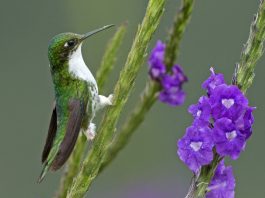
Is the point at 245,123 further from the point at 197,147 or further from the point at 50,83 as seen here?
the point at 50,83

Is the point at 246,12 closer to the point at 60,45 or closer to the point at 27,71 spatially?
the point at 27,71

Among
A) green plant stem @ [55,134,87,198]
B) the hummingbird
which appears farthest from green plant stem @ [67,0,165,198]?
the hummingbird

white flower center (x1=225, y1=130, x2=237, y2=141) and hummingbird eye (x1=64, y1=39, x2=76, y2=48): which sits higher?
hummingbird eye (x1=64, y1=39, x2=76, y2=48)

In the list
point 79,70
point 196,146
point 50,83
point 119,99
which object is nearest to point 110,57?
point 119,99

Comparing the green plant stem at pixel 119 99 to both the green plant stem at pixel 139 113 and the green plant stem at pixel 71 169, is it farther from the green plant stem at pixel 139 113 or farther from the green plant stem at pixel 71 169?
the green plant stem at pixel 139 113

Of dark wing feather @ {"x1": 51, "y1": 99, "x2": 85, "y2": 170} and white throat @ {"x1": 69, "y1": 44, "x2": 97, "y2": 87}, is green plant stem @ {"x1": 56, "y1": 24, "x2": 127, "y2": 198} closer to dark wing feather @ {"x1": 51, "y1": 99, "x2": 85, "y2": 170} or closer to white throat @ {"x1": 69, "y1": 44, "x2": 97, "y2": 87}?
dark wing feather @ {"x1": 51, "y1": 99, "x2": 85, "y2": 170}

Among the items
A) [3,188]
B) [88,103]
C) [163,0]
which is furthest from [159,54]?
[3,188]
